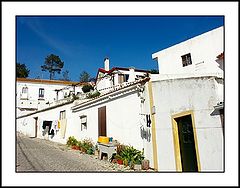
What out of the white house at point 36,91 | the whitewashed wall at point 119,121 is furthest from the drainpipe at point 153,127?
the white house at point 36,91

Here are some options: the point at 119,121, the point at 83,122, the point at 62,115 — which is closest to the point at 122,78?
the point at 62,115

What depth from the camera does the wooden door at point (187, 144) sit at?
806 cm

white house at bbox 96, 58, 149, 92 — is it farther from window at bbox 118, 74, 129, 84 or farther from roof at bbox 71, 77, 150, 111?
roof at bbox 71, 77, 150, 111

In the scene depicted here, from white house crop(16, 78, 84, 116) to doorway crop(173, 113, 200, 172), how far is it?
74.4ft

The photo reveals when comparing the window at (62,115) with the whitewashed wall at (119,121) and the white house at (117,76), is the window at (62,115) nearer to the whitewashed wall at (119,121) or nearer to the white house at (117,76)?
the whitewashed wall at (119,121)

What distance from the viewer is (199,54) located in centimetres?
1484

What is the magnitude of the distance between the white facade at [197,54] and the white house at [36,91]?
50.6 ft

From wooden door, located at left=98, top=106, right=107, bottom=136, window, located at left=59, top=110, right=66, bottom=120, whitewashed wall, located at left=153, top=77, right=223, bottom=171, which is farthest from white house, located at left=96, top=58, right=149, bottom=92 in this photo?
whitewashed wall, located at left=153, top=77, right=223, bottom=171

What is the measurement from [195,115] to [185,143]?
1.09 m

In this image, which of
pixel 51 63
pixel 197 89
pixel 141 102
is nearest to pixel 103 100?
pixel 141 102

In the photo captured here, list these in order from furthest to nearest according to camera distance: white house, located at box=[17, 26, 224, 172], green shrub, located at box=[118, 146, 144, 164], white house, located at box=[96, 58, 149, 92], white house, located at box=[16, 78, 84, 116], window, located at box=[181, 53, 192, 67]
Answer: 1. white house, located at box=[16, 78, 84, 116]
2. white house, located at box=[96, 58, 149, 92]
3. window, located at box=[181, 53, 192, 67]
4. green shrub, located at box=[118, 146, 144, 164]
5. white house, located at box=[17, 26, 224, 172]

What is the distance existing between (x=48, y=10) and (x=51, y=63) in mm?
37422

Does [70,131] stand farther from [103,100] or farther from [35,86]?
[35,86]

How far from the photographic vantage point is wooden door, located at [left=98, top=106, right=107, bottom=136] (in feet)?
41.0
